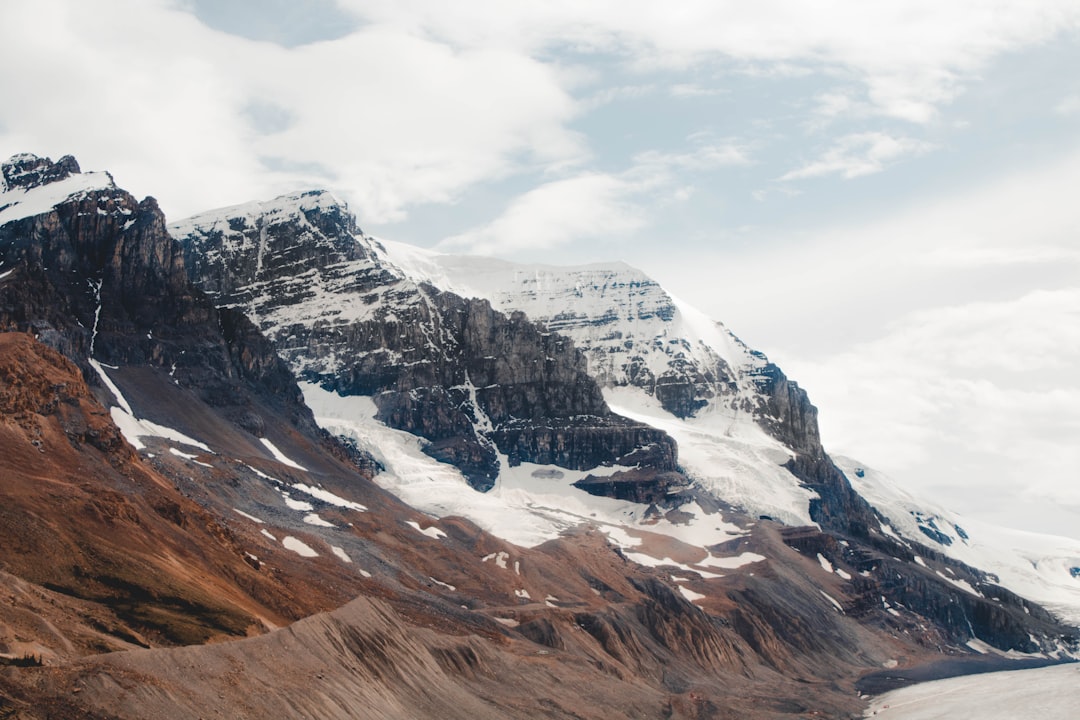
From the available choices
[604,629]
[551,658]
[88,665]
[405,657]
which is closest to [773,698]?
[604,629]

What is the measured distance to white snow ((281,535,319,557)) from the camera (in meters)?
174

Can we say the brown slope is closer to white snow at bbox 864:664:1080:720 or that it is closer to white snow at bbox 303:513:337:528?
white snow at bbox 303:513:337:528

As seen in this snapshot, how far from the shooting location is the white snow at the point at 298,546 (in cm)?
17425

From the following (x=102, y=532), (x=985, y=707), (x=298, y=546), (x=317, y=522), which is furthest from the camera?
(x=317, y=522)

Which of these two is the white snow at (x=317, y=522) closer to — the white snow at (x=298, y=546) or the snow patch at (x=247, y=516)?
the snow patch at (x=247, y=516)

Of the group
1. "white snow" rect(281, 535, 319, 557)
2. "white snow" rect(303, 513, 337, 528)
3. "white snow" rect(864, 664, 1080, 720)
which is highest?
"white snow" rect(303, 513, 337, 528)

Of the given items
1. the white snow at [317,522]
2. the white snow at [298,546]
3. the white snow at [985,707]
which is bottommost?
the white snow at [985,707]

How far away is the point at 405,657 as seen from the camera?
122 metres

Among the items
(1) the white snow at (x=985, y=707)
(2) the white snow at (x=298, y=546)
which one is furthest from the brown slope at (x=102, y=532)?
(1) the white snow at (x=985, y=707)

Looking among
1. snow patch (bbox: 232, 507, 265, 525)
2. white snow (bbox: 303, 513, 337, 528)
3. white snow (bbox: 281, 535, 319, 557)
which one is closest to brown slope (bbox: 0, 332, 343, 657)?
snow patch (bbox: 232, 507, 265, 525)

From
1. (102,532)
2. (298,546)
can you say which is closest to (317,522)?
(298,546)

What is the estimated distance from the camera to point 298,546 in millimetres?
176625

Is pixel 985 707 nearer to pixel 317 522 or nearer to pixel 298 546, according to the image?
pixel 298 546

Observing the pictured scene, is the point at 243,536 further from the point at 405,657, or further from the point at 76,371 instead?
the point at 405,657
